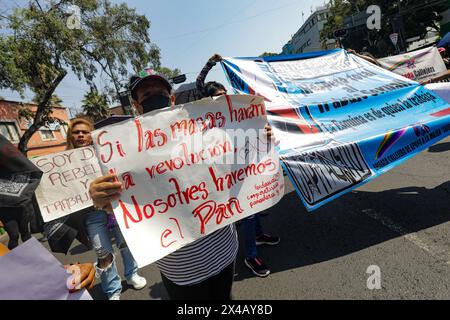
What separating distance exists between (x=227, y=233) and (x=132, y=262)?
6.55 ft

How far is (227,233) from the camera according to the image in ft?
5.33

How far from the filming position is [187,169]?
4.98 feet

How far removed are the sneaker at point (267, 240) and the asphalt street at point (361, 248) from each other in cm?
7

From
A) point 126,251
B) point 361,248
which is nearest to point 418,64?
point 361,248

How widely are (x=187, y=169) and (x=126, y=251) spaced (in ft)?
6.76

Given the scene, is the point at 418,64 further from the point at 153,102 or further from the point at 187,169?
the point at 187,169

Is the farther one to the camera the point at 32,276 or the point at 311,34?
the point at 311,34

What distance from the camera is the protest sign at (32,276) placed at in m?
1.02

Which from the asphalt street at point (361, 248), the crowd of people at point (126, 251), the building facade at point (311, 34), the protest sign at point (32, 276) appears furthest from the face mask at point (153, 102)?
the building facade at point (311, 34)

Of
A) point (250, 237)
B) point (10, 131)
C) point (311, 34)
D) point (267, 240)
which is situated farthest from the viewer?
point (311, 34)

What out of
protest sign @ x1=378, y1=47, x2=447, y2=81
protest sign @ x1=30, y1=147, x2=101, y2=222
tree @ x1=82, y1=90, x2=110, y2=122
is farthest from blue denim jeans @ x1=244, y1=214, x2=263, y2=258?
tree @ x1=82, y1=90, x2=110, y2=122

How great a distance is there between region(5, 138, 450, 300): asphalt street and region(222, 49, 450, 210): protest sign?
72 cm

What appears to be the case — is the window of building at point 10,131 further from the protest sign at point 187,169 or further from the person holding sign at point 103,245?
the protest sign at point 187,169
